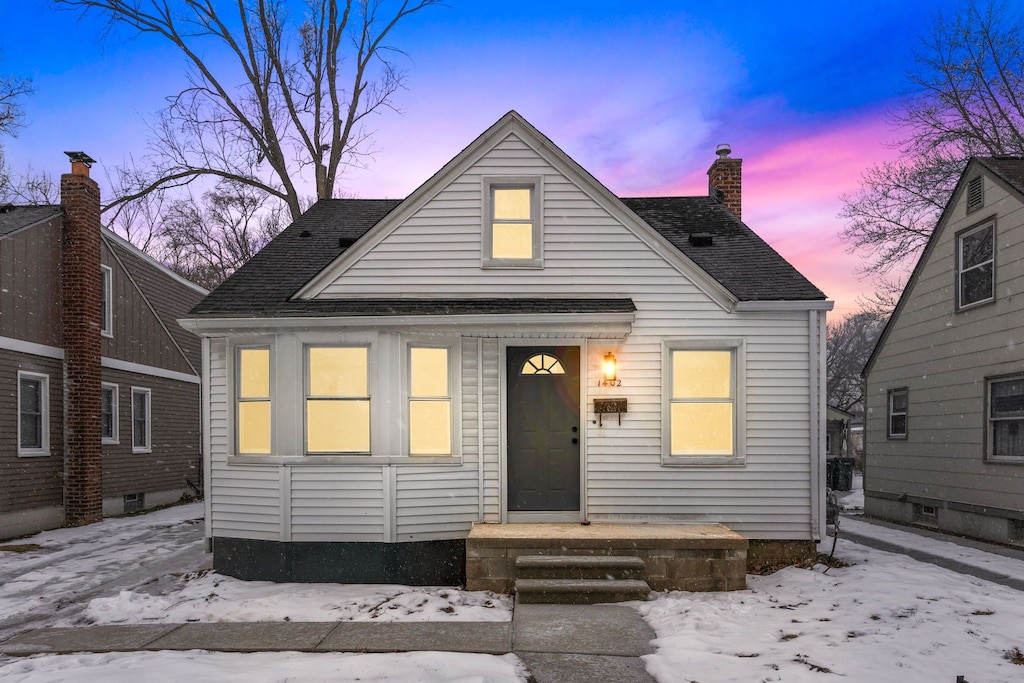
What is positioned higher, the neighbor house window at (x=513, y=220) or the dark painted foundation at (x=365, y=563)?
the neighbor house window at (x=513, y=220)

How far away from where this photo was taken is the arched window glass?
8359 mm

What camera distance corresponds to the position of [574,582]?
22.4ft

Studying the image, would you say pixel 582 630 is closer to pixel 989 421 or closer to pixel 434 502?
pixel 434 502

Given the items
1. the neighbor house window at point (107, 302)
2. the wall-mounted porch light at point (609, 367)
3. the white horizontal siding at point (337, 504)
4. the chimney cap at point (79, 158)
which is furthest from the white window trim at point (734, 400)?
the neighbor house window at point (107, 302)

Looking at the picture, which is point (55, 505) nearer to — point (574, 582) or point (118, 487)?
point (118, 487)

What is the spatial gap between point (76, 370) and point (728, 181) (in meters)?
13.1

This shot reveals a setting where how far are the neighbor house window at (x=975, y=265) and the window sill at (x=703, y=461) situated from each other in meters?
5.44

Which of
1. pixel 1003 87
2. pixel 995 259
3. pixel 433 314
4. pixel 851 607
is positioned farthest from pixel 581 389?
pixel 1003 87

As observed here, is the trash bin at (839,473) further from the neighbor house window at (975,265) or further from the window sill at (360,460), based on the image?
the window sill at (360,460)

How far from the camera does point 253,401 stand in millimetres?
8320

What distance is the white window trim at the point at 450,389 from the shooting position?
8039 millimetres

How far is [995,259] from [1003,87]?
10.5m

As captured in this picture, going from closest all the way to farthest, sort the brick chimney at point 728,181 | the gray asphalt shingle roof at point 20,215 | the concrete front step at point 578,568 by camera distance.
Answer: the concrete front step at point 578,568
the brick chimney at point 728,181
the gray asphalt shingle roof at point 20,215

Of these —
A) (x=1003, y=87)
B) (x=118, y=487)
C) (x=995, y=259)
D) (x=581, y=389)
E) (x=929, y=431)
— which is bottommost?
(x=118, y=487)
